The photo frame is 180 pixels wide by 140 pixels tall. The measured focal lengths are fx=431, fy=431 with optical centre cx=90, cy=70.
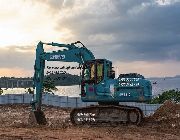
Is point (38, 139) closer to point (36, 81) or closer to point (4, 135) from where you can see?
point (4, 135)

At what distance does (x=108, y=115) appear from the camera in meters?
22.8

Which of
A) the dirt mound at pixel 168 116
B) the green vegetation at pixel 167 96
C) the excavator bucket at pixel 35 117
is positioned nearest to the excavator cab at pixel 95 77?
the excavator bucket at pixel 35 117

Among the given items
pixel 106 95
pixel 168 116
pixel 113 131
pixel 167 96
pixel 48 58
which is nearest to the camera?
pixel 113 131

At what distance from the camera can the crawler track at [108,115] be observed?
22484 millimetres

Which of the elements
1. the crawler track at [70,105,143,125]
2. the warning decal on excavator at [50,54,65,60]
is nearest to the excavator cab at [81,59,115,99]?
the crawler track at [70,105,143,125]

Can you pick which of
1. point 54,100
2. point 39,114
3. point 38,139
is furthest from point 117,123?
point 54,100

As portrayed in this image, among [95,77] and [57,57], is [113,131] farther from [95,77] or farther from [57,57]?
[57,57]

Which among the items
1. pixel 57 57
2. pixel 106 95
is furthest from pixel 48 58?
pixel 106 95

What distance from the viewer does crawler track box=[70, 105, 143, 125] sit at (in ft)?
73.8

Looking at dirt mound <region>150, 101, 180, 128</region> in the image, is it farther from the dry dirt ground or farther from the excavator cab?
the excavator cab

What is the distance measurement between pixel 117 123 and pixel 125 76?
2.52m

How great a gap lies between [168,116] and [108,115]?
14.6 feet

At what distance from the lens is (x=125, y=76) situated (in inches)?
900

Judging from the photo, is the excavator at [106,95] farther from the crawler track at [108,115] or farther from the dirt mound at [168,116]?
the dirt mound at [168,116]
